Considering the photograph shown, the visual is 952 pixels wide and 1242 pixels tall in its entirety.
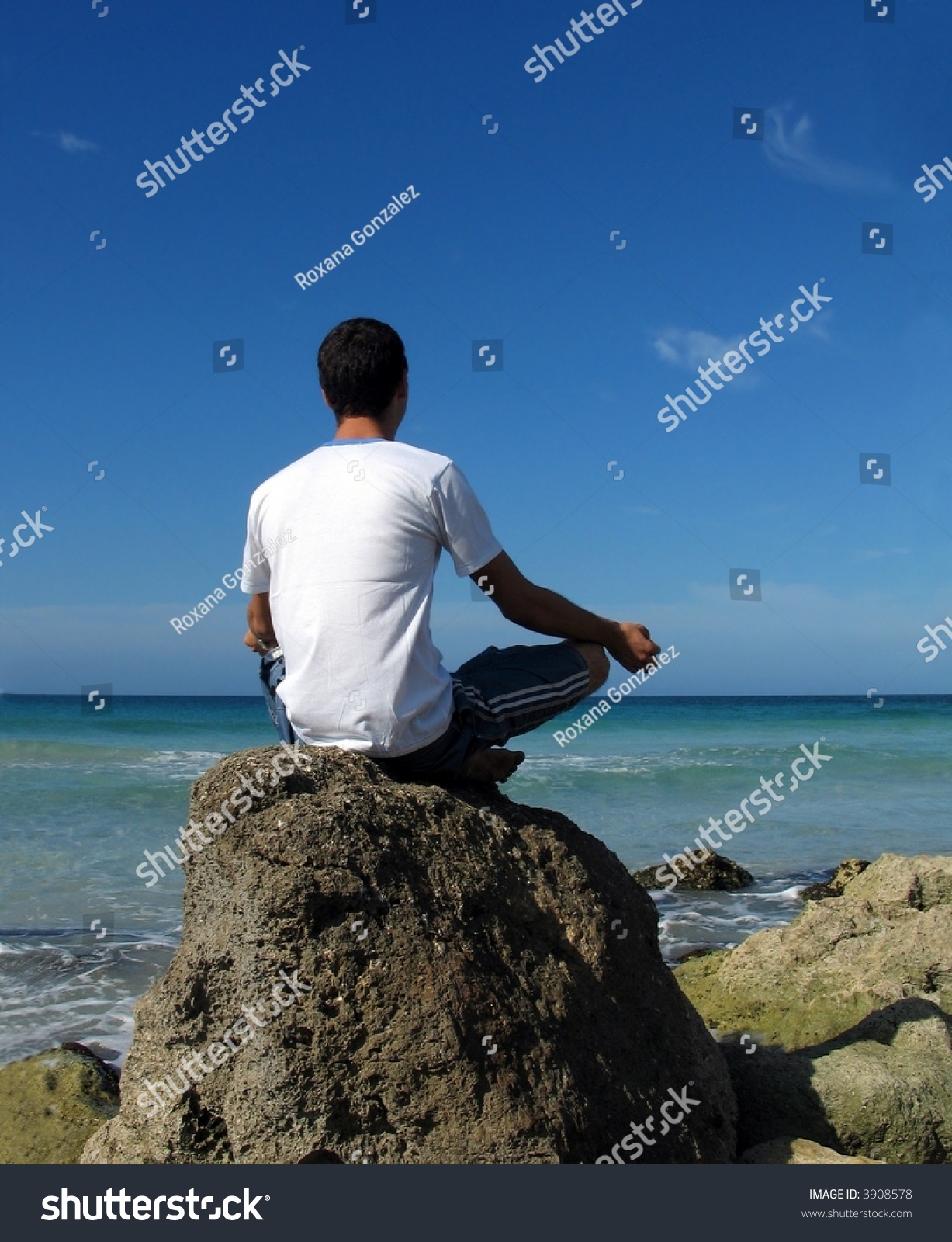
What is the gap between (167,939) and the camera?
329 inches

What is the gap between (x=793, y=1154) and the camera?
10.9 feet

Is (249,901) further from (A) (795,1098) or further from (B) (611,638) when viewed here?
(A) (795,1098)

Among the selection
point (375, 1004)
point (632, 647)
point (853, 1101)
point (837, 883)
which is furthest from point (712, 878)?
point (375, 1004)

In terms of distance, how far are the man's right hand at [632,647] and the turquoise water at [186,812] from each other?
4.40 meters

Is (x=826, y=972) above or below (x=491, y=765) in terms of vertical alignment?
below

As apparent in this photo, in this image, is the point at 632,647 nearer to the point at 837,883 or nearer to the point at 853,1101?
the point at 853,1101

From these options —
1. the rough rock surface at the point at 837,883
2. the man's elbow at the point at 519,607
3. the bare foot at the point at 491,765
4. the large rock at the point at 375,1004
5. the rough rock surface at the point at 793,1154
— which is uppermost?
the man's elbow at the point at 519,607

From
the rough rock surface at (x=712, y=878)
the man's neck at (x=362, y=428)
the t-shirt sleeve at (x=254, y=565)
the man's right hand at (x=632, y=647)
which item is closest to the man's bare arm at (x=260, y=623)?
the t-shirt sleeve at (x=254, y=565)

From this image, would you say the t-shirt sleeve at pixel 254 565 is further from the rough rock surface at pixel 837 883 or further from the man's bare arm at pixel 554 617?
the rough rock surface at pixel 837 883

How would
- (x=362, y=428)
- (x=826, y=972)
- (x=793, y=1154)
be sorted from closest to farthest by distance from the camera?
1. (x=362, y=428)
2. (x=793, y=1154)
3. (x=826, y=972)

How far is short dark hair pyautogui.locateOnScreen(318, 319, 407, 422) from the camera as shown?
10.2ft

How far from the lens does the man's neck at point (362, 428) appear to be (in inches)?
126

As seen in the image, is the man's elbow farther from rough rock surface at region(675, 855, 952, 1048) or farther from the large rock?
rough rock surface at region(675, 855, 952, 1048)

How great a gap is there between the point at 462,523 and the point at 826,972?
3720 millimetres
